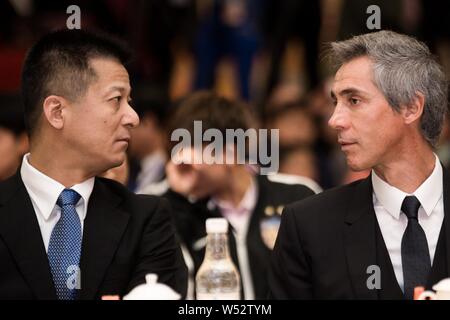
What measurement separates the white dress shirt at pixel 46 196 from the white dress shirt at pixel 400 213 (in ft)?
2.96

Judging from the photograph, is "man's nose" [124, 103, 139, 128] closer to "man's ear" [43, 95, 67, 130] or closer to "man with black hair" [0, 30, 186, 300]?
"man with black hair" [0, 30, 186, 300]

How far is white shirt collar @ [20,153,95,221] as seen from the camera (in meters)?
2.89

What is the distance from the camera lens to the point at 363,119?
288 centimetres

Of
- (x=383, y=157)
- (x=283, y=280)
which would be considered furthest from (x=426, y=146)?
(x=283, y=280)

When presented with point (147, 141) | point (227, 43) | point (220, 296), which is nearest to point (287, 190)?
point (220, 296)

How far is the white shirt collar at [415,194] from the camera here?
2.85 metres

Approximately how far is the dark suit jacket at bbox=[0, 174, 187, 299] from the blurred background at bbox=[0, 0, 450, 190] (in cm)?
297

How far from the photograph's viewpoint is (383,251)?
2789mm

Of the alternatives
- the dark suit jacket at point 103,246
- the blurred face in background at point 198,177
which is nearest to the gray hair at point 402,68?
the dark suit jacket at point 103,246

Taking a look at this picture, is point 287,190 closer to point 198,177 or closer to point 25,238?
point 198,177

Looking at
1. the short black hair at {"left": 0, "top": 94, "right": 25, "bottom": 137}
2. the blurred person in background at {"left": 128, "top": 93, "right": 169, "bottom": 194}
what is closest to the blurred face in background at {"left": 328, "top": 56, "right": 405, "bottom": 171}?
the short black hair at {"left": 0, "top": 94, "right": 25, "bottom": 137}

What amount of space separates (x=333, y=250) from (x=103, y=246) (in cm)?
69
